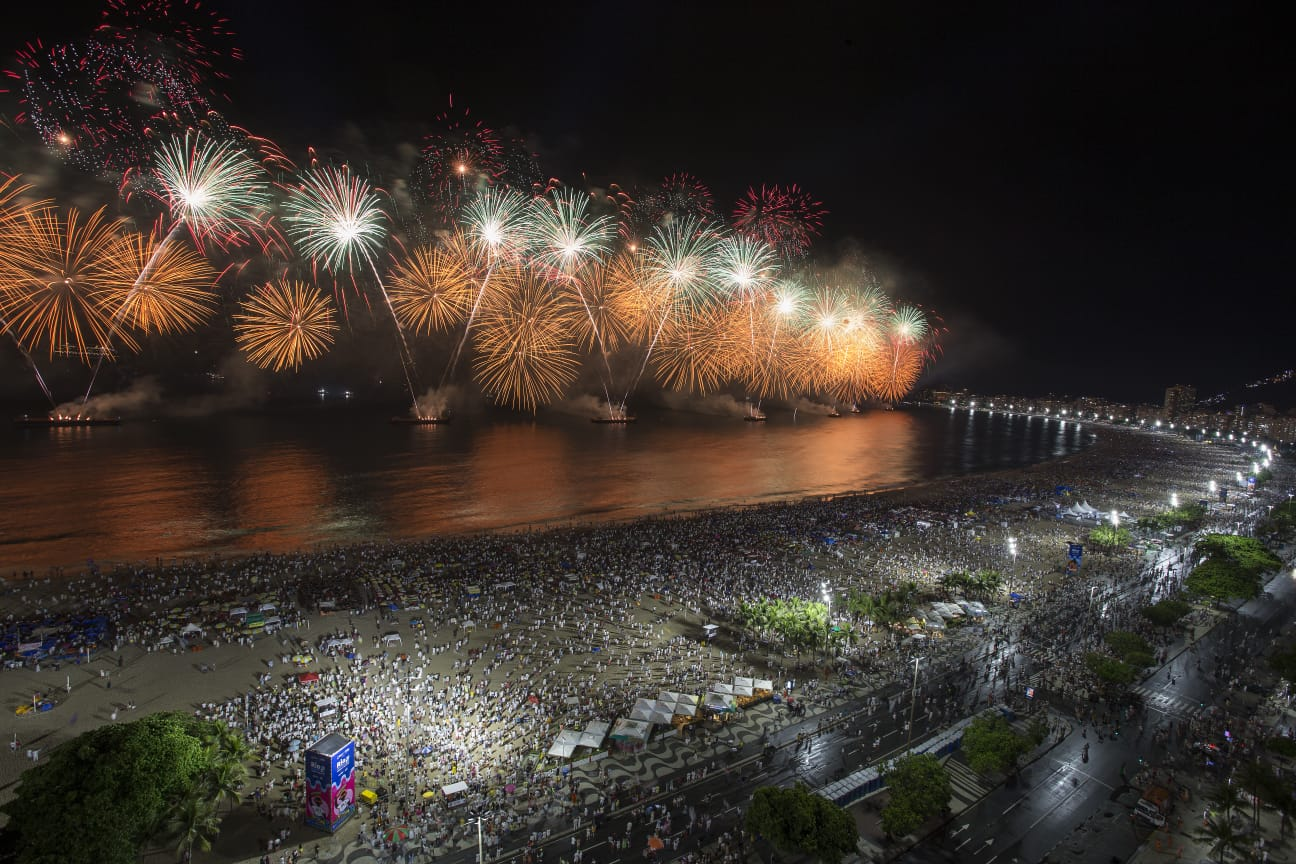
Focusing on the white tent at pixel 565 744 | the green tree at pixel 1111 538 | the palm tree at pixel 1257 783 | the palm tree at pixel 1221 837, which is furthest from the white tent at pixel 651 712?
the green tree at pixel 1111 538

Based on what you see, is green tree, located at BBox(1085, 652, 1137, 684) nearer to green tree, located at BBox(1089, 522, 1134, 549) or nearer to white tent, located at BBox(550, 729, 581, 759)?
white tent, located at BBox(550, 729, 581, 759)

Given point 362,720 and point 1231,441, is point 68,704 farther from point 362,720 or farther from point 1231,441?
point 1231,441

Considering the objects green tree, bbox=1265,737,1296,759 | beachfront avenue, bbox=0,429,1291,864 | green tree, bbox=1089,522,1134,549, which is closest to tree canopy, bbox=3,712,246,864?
beachfront avenue, bbox=0,429,1291,864

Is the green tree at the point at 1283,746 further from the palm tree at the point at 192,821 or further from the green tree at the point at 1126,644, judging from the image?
the palm tree at the point at 192,821

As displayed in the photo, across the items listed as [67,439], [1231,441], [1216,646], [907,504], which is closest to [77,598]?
[1216,646]

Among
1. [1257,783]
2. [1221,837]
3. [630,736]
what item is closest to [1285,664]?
[1257,783]

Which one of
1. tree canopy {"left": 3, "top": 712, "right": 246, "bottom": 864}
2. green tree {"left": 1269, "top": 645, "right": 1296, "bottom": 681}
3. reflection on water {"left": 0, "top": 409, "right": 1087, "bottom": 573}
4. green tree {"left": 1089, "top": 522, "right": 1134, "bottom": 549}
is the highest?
→ tree canopy {"left": 3, "top": 712, "right": 246, "bottom": 864}
